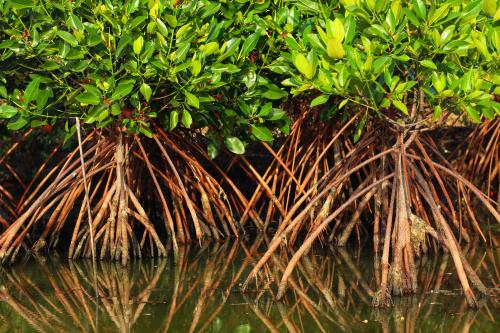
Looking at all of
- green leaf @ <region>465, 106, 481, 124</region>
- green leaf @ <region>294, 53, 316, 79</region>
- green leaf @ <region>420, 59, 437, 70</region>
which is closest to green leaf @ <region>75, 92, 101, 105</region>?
green leaf @ <region>294, 53, 316, 79</region>

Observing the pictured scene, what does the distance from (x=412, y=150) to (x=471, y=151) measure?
1.99 m

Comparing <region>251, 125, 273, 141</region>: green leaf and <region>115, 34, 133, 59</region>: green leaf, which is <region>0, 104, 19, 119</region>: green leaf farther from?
<region>251, 125, 273, 141</region>: green leaf

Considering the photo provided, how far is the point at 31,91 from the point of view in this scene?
672cm

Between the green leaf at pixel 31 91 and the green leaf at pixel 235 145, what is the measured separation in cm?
150

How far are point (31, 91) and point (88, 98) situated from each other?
15.1 inches

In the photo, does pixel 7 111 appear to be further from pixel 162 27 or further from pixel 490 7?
Answer: pixel 490 7

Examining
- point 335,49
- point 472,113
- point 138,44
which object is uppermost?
point 138,44

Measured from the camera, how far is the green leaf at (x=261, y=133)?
735cm

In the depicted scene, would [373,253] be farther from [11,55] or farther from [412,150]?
[11,55]

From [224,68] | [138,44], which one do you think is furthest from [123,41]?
[224,68]

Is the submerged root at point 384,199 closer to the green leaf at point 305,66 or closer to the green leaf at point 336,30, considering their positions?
the green leaf at point 305,66

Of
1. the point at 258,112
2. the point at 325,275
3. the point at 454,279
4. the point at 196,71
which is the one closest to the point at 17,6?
the point at 196,71

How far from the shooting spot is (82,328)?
558cm

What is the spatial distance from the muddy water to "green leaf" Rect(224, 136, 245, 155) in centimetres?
77
